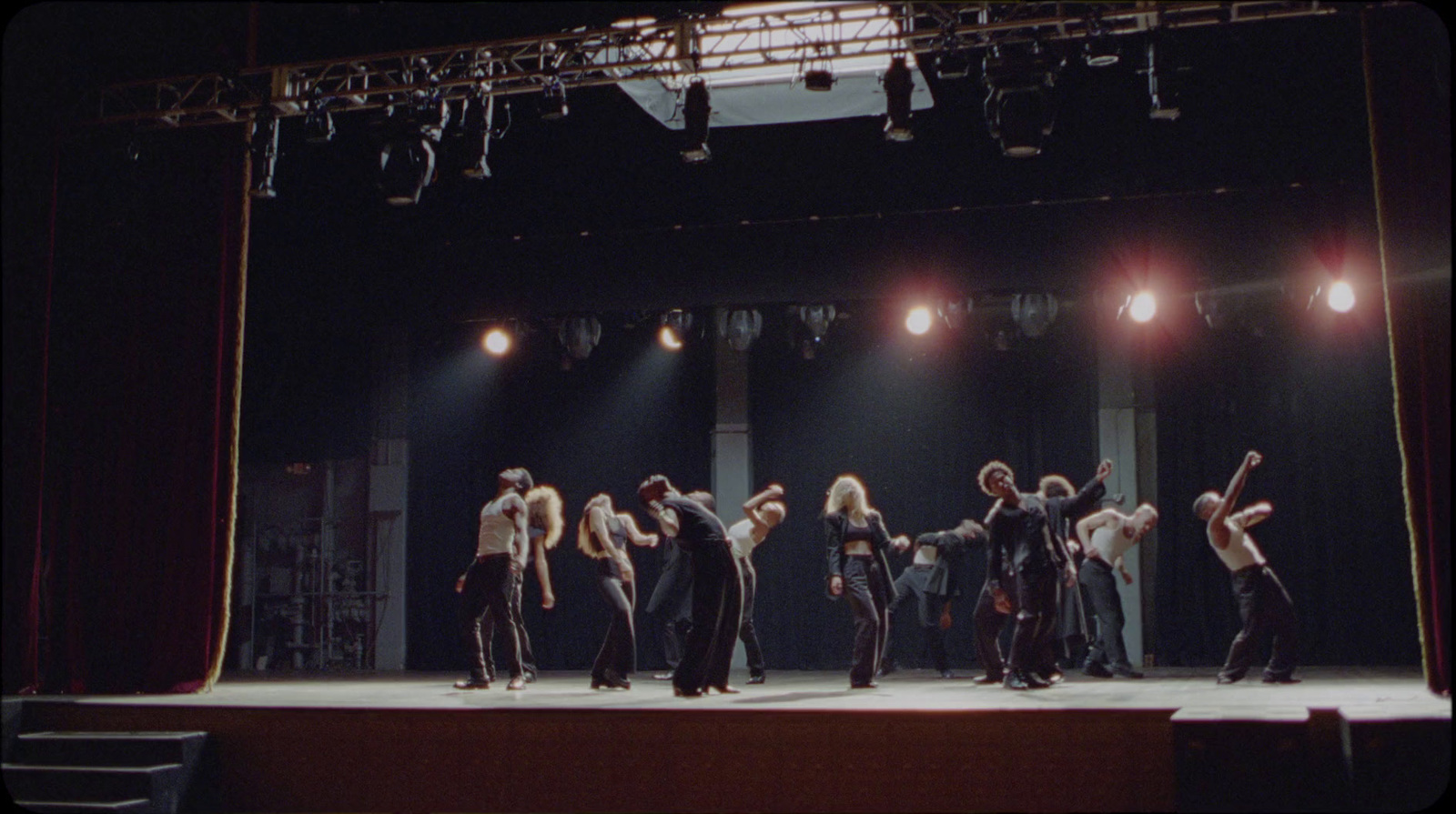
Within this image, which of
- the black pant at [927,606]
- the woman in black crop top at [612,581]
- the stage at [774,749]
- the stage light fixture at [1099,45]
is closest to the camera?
the stage at [774,749]

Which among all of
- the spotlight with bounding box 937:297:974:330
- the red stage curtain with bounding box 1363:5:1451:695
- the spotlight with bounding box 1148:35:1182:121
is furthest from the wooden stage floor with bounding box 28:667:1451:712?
the spotlight with bounding box 1148:35:1182:121

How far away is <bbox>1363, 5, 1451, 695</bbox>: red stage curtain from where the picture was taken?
6.54 metres

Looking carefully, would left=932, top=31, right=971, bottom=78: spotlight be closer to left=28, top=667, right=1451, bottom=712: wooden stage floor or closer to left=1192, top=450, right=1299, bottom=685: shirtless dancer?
left=1192, top=450, right=1299, bottom=685: shirtless dancer

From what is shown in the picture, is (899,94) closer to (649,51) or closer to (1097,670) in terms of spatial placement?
(649,51)

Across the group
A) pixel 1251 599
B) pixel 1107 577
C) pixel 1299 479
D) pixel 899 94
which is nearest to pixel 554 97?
pixel 899 94

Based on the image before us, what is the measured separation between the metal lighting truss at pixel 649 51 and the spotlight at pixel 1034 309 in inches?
99.8

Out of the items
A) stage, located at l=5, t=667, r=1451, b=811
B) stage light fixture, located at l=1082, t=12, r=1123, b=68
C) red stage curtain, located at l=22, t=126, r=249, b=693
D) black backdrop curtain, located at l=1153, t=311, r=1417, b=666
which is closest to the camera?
stage, located at l=5, t=667, r=1451, b=811

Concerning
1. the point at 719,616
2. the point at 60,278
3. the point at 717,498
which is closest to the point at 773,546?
the point at 717,498

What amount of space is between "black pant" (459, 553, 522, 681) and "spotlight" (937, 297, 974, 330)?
13.4ft

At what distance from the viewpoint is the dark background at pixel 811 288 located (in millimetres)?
8719

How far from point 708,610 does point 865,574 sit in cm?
134

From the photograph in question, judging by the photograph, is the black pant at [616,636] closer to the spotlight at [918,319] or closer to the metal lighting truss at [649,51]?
the metal lighting truss at [649,51]

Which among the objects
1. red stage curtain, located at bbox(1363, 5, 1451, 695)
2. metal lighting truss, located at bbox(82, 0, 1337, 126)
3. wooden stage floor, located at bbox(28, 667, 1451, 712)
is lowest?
wooden stage floor, located at bbox(28, 667, 1451, 712)

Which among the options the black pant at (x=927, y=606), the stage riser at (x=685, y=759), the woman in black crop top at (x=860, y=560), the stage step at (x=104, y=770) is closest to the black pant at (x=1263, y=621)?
the black pant at (x=927, y=606)
